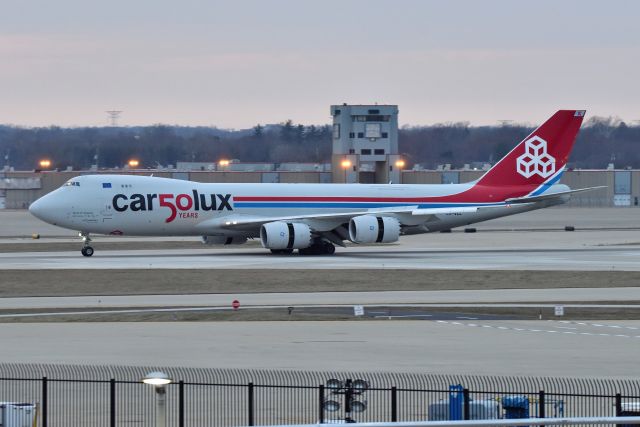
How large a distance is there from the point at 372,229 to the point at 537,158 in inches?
550

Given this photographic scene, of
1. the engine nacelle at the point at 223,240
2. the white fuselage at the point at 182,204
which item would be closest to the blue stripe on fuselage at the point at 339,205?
the white fuselage at the point at 182,204

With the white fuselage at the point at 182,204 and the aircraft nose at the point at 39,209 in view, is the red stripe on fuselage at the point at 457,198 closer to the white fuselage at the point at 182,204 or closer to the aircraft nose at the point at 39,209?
the white fuselage at the point at 182,204

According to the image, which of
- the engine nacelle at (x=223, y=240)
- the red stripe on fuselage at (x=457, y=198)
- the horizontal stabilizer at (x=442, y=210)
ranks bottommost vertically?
the engine nacelle at (x=223, y=240)

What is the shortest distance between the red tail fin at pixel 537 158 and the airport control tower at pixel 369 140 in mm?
61481

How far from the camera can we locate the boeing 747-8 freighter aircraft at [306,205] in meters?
71.8

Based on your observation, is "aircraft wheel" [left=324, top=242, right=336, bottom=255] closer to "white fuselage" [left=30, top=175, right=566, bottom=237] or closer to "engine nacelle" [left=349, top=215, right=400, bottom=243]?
"white fuselage" [left=30, top=175, right=566, bottom=237]

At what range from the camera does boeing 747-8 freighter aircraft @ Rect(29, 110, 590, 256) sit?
71.8 meters

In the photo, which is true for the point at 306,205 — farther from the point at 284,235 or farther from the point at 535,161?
the point at 535,161

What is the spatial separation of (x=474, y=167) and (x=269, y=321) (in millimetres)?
144941

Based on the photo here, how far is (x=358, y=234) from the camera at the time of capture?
7281 centimetres

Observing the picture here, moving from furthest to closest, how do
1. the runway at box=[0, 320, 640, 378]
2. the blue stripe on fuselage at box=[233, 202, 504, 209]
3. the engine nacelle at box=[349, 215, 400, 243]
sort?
the blue stripe on fuselage at box=[233, 202, 504, 209] → the engine nacelle at box=[349, 215, 400, 243] → the runway at box=[0, 320, 640, 378]

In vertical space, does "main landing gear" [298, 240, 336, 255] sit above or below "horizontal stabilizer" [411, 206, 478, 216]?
below

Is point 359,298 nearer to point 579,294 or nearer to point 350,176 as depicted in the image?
point 579,294

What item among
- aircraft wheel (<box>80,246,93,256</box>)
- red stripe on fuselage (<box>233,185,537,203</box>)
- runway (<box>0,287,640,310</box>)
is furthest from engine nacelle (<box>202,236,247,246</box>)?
runway (<box>0,287,640,310</box>)
